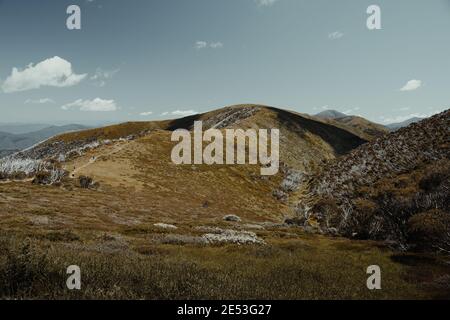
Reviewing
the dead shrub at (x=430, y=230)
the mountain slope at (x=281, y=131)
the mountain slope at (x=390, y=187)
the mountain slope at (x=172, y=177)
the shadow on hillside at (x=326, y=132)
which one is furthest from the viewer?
the shadow on hillside at (x=326, y=132)

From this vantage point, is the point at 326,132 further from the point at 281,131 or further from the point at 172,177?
the point at 172,177

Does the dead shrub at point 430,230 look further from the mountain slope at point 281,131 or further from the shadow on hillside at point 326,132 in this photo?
the shadow on hillside at point 326,132

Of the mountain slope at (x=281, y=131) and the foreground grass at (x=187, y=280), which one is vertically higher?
the mountain slope at (x=281, y=131)

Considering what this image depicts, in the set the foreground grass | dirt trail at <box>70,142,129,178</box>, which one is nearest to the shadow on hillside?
dirt trail at <box>70,142,129,178</box>

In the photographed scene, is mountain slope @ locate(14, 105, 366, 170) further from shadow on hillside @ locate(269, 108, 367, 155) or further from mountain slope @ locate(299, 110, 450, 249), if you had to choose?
mountain slope @ locate(299, 110, 450, 249)

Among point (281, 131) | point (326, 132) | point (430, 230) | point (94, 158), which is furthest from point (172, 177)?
point (326, 132)

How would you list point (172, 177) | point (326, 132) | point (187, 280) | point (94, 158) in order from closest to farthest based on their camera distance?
point (187, 280), point (172, 177), point (94, 158), point (326, 132)

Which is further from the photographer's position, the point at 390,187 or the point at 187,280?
the point at 390,187

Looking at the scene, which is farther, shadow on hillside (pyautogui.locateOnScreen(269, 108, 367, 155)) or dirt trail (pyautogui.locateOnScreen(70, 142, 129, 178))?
shadow on hillside (pyautogui.locateOnScreen(269, 108, 367, 155))

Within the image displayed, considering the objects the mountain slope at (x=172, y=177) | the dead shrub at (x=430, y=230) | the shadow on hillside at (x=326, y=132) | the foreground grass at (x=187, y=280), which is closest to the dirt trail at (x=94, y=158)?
the mountain slope at (x=172, y=177)

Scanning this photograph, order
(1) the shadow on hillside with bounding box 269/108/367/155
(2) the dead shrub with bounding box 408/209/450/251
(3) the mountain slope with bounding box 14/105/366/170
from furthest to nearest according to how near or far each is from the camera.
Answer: (1) the shadow on hillside with bounding box 269/108/367/155 → (3) the mountain slope with bounding box 14/105/366/170 → (2) the dead shrub with bounding box 408/209/450/251

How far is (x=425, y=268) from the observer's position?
54.1 feet

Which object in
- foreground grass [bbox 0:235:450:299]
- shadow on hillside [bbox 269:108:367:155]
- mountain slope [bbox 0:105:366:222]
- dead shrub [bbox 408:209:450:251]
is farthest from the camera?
shadow on hillside [bbox 269:108:367:155]
